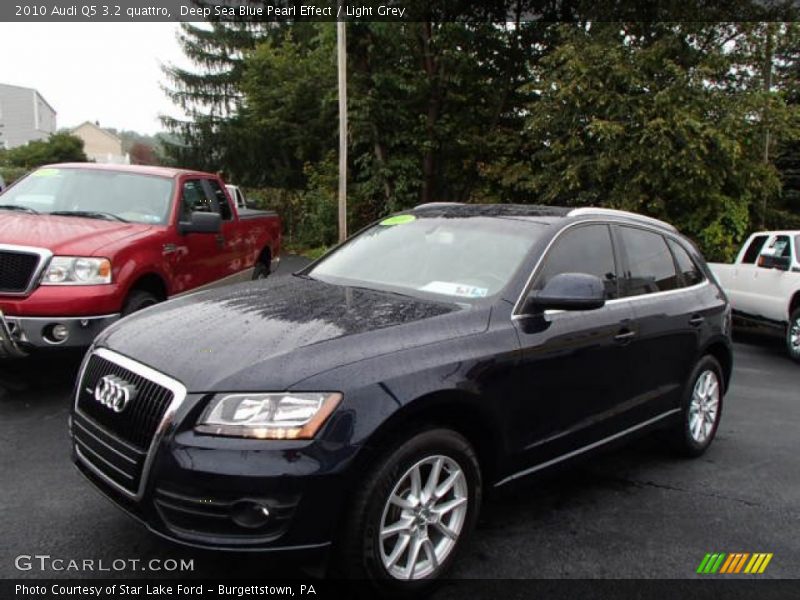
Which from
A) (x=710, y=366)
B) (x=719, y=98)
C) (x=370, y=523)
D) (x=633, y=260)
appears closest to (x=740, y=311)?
(x=719, y=98)

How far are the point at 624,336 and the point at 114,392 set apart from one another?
8.59ft

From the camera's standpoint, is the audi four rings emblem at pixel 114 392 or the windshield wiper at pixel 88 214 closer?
the audi four rings emblem at pixel 114 392

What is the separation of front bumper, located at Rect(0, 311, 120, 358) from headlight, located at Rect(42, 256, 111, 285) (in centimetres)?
30

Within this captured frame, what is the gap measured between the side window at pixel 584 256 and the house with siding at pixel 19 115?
68997 mm

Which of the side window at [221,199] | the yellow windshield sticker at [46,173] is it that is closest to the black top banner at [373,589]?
the yellow windshield sticker at [46,173]

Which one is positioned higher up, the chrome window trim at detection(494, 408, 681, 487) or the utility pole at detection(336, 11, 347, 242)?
the utility pole at detection(336, 11, 347, 242)

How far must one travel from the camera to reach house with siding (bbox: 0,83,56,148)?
203ft

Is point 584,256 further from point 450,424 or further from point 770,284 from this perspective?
point 770,284

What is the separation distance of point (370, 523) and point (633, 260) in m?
2.47

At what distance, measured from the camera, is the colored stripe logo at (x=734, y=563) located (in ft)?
10.2

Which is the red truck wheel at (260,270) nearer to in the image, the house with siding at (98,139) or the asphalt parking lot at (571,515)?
the asphalt parking lot at (571,515)

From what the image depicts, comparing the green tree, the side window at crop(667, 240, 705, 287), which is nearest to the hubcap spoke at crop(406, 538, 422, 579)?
the side window at crop(667, 240, 705, 287)

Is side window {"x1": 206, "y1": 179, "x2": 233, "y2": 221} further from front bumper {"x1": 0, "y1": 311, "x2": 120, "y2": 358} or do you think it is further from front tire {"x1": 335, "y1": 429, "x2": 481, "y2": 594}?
front tire {"x1": 335, "y1": 429, "x2": 481, "y2": 594}

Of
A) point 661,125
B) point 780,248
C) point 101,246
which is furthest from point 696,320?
point 661,125
